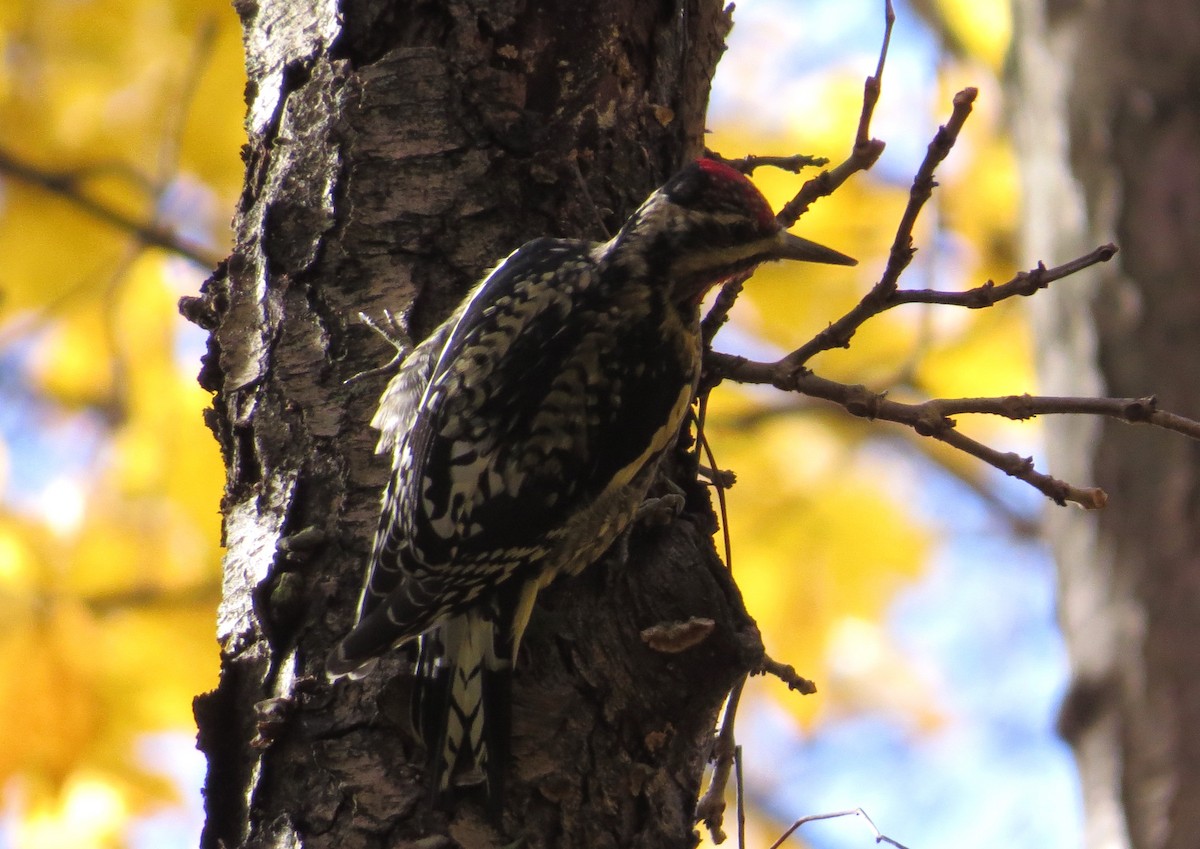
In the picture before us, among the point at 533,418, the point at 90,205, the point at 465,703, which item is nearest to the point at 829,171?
the point at 533,418

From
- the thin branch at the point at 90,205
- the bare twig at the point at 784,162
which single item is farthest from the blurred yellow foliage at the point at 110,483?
the bare twig at the point at 784,162

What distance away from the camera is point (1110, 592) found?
→ 3.52 metres

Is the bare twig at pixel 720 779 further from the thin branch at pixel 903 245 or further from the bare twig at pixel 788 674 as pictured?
the thin branch at pixel 903 245

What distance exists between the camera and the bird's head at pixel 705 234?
2.45 meters

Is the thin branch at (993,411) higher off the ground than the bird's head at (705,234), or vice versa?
the bird's head at (705,234)

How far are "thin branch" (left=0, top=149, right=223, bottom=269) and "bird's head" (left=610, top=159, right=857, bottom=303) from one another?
5.42ft

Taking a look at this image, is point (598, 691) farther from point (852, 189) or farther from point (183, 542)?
point (852, 189)

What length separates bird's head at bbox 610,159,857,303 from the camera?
8.04 ft

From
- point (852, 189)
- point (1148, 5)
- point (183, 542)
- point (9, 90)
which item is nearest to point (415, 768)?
point (183, 542)

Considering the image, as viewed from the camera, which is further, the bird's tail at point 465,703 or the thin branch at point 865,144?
the bird's tail at point 465,703

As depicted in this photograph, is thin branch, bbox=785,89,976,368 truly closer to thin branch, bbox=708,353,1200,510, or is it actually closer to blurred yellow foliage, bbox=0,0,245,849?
thin branch, bbox=708,353,1200,510

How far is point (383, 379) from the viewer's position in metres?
2.33

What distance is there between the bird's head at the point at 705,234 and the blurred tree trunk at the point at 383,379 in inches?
6.9

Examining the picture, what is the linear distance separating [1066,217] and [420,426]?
241 centimetres
